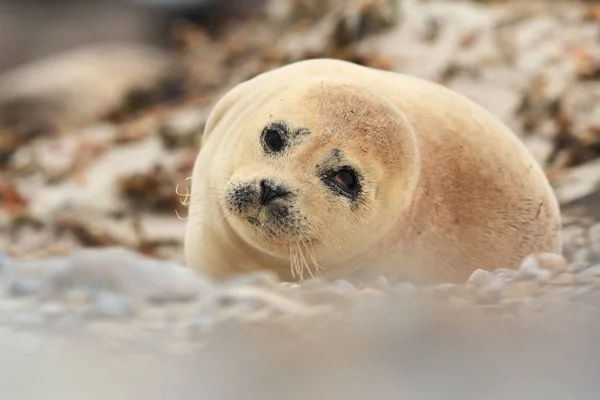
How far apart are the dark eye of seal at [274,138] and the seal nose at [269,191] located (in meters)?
0.05

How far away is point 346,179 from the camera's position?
0.93m

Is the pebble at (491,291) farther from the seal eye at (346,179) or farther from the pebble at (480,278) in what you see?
the seal eye at (346,179)

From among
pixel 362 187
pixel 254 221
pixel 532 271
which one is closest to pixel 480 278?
pixel 532 271

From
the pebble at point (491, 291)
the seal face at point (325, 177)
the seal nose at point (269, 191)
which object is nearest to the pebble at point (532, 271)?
the pebble at point (491, 291)

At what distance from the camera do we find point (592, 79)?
1.80 meters

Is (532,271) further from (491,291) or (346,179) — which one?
(346,179)

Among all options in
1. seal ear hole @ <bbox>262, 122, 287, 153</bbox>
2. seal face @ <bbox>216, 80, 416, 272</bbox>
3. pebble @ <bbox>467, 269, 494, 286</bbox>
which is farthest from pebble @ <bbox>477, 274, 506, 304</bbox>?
seal ear hole @ <bbox>262, 122, 287, 153</bbox>

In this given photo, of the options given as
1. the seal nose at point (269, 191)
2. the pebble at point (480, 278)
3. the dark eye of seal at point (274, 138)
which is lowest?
the pebble at point (480, 278)

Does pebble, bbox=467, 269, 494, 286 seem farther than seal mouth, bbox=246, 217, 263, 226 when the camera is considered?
No

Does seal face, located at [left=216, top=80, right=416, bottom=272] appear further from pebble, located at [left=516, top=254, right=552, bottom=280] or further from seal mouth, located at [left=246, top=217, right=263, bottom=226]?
pebble, located at [left=516, top=254, right=552, bottom=280]

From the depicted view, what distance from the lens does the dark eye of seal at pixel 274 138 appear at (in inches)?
37.8

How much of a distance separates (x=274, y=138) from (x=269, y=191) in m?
0.08

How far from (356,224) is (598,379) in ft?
1.30

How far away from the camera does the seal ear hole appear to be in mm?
959
